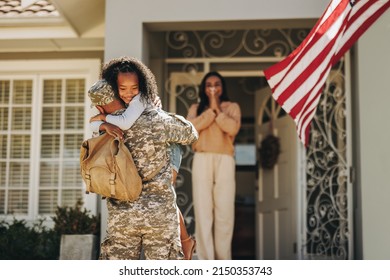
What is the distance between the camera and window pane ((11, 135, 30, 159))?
28.8 ft

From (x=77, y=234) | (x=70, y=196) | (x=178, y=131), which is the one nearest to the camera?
(x=178, y=131)

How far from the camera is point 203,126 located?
7.32 m

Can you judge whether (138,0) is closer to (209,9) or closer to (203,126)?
(209,9)

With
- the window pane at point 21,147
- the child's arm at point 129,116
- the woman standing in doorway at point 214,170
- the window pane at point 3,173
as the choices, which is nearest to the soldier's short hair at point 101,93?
the child's arm at point 129,116

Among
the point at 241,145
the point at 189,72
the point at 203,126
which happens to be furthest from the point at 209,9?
the point at 241,145

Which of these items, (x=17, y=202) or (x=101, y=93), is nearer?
(x=101, y=93)

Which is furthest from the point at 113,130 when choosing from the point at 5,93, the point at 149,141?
the point at 5,93

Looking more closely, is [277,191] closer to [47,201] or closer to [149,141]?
[47,201]

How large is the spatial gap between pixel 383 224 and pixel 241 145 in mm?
5367

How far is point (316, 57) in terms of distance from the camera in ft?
17.7

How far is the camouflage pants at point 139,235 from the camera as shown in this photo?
179 inches

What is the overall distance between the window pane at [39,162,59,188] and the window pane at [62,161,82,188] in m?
0.10

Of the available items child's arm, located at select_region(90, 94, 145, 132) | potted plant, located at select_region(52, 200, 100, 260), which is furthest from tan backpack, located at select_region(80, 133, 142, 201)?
potted plant, located at select_region(52, 200, 100, 260)

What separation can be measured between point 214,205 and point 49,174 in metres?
2.40
